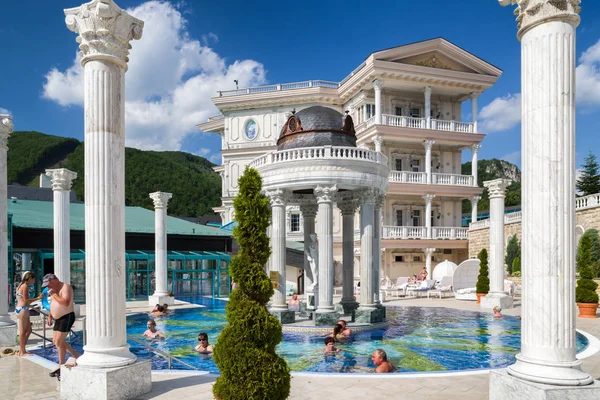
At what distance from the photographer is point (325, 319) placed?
18.8 m

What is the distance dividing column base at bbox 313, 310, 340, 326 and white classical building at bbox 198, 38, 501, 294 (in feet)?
65.5

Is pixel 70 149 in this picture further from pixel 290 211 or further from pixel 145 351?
pixel 145 351

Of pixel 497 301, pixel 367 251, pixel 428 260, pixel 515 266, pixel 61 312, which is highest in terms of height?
pixel 367 251

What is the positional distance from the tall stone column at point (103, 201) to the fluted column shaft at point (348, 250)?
1390cm

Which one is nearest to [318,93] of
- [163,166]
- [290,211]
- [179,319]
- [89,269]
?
[290,211]

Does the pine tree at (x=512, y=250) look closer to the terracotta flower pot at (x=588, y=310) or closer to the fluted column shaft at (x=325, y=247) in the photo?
the terracotta flower pot at (x=588, y=310)

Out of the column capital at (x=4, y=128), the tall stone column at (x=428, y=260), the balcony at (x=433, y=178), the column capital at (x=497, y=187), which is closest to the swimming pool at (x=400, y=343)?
the column capital at (x=497, y=187)

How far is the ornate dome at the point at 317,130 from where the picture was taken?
66.2 feet

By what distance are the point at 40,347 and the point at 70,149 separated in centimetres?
11039

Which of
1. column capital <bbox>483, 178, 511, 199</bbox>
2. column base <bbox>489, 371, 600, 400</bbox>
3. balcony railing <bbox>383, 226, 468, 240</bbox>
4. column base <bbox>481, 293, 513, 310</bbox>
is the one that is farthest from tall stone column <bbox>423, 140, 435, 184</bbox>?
column base <bbox>489, 371, 600, 400</bbox>

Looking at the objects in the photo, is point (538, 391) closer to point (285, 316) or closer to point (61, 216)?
point (285, 316)

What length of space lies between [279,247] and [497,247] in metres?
11.5

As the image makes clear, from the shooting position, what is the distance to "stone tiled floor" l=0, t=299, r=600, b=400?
909cm

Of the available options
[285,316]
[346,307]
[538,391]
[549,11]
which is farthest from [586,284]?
[549,11]
